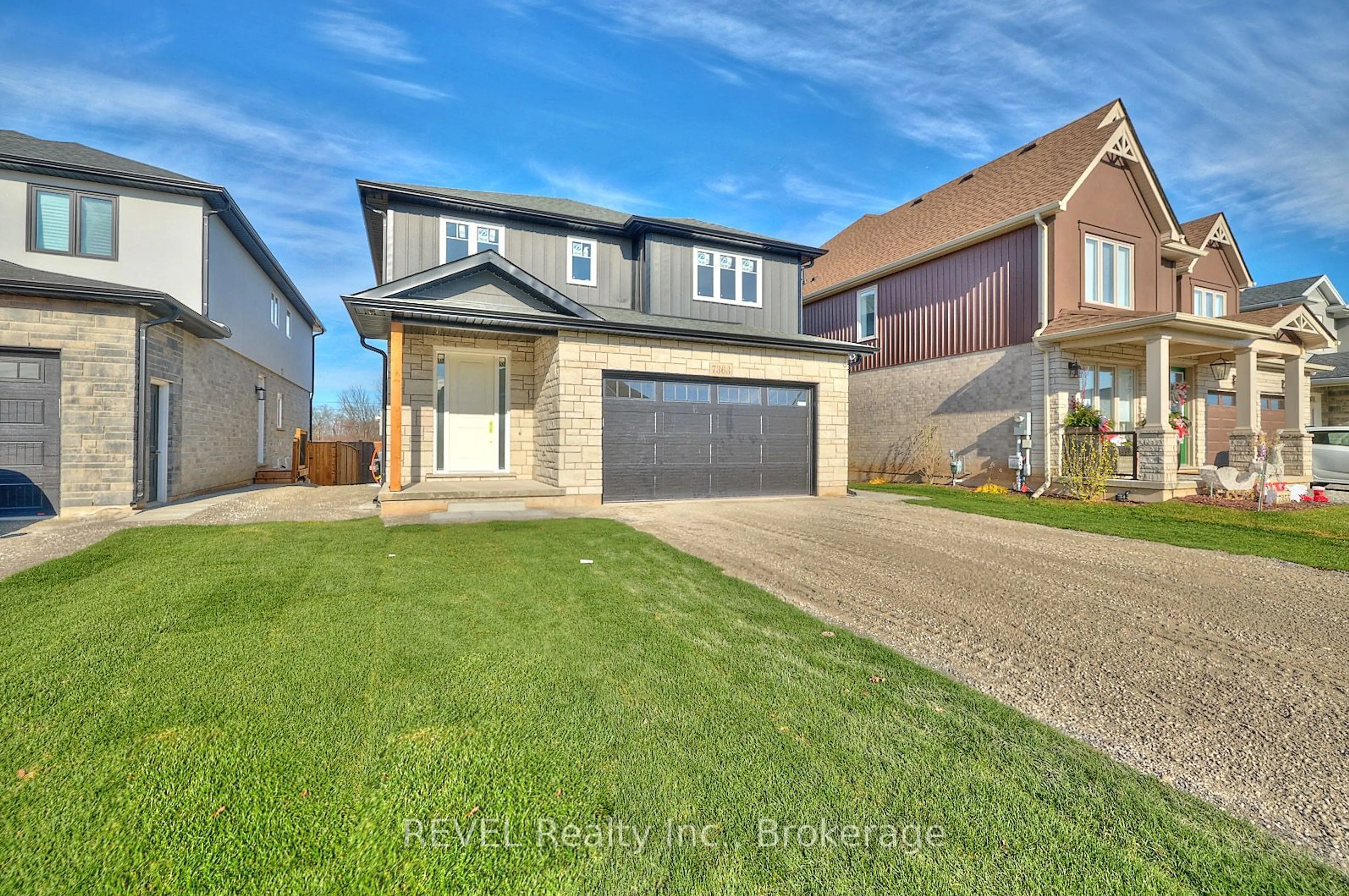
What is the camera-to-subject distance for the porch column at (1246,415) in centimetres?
1228

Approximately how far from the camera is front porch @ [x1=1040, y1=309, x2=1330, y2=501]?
445 inches

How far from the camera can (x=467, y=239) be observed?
456 inches

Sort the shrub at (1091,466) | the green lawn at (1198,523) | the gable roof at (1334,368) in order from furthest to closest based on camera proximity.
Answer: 1. the gable roof at (1334,368)
2. the shrub at (1091,466)
3. the green lawn at (1198,523)

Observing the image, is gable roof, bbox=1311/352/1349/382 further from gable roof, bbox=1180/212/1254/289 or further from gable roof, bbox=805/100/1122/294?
gable roof, bbox=805/100/1122/294

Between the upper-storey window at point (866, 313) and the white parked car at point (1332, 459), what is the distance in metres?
10.8

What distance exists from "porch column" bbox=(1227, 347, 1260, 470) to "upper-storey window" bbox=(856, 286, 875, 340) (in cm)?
865

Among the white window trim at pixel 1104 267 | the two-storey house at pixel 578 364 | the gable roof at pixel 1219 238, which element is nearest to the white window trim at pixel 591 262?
the two-storey house at pixel 578 364

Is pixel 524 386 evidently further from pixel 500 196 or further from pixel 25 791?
pixel 25 791

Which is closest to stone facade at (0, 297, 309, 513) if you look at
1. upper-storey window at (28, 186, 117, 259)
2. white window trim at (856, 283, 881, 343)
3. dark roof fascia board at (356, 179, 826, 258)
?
upper-storey window at (28, 186, 117, 259)

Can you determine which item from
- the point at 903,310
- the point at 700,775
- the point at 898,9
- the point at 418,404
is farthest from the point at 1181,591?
the point at 903,310

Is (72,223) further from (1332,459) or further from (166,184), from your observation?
(1332,459)

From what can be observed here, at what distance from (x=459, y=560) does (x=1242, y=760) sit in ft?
19.2

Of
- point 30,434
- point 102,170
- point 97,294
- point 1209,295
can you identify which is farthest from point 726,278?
point 1209,295

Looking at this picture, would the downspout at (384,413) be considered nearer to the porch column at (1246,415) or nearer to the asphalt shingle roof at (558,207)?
the asphalt shingle roof at (558,207)
